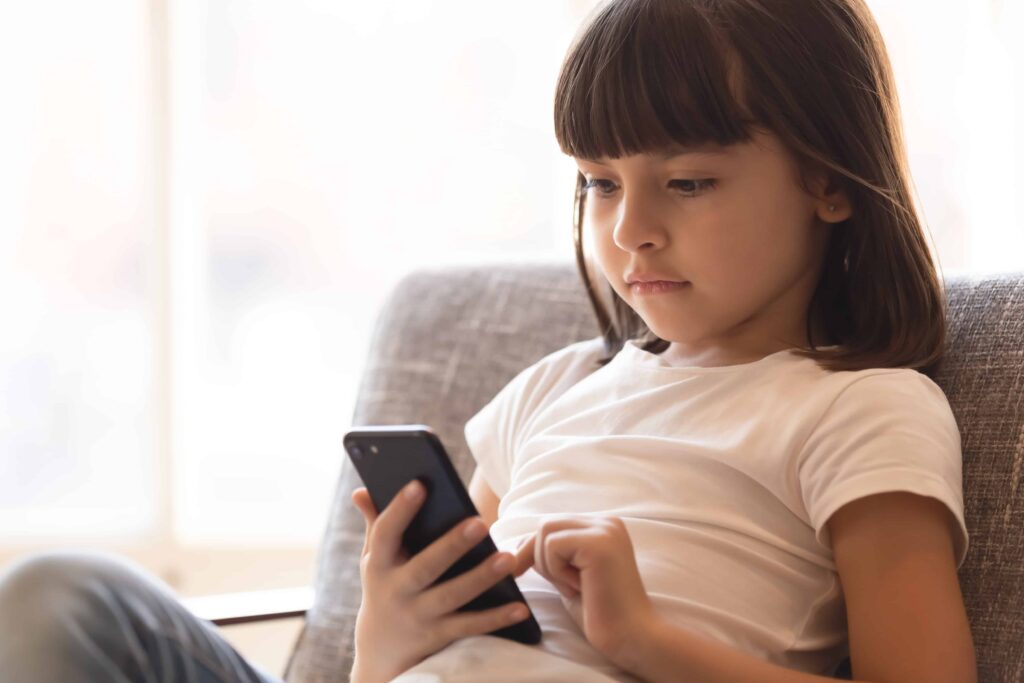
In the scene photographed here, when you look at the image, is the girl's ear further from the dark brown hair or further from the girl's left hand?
the girl's left hand

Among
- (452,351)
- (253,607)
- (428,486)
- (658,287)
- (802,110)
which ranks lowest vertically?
(253,607)

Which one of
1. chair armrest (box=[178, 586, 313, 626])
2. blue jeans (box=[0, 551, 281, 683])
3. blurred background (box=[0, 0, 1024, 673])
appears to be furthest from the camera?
blurred background (box=[0, 0, 1024, 673])

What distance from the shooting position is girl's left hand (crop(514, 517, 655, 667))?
2.83ft

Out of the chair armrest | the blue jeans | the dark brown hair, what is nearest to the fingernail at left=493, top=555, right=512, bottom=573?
the blue jeans

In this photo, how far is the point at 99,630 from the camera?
0.86 m

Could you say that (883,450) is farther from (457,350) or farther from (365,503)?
(457,350)

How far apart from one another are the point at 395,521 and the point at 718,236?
344mm

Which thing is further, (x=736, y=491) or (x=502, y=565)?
(x=736, y=491)

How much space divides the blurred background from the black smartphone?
6.61 ft

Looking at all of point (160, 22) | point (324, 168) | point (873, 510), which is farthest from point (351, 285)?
point (873, 510)

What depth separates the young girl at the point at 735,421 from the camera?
2.90ft

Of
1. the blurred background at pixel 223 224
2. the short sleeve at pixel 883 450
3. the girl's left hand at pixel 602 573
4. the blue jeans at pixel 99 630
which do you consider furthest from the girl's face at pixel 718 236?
the blurred background at pixel 223 224

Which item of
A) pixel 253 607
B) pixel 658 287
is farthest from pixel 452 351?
pixel 658 287

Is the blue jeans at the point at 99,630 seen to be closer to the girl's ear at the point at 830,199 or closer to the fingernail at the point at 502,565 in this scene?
the fingernail at the point at 502,565
